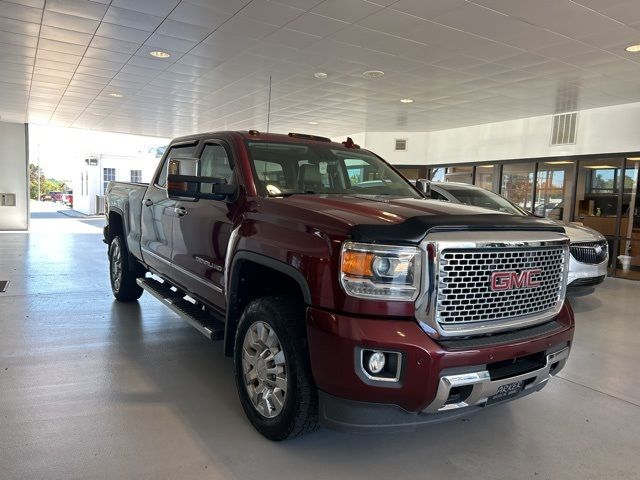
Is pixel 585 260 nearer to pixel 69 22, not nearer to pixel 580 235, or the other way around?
pixel 580 235

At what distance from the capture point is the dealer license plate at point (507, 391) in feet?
7.55

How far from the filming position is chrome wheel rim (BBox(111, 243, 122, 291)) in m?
5.51

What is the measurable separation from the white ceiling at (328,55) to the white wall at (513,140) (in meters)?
0.48

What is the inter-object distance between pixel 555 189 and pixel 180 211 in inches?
397

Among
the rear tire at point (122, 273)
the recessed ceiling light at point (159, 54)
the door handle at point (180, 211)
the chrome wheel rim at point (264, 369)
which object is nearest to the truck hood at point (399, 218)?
the chrome wheel rim at point (264, 369)

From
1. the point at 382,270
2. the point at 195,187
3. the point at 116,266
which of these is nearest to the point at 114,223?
the point at 116,266

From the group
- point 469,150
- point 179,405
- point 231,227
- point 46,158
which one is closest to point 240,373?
point 179,405

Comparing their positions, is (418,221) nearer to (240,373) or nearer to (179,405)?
(240,373)

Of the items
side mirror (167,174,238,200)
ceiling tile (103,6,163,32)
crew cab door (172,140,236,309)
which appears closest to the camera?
side mirror (167,174,238,200)

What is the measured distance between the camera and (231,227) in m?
3.01

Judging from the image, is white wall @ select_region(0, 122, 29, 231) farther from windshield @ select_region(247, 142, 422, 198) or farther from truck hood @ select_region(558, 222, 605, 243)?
truck hood @ select_region(558, 222, 605, 243)

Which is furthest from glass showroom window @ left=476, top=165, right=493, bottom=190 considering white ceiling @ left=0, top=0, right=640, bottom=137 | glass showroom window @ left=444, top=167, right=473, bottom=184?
white ceiling @ left=0, top=0, right=640, bottom=137

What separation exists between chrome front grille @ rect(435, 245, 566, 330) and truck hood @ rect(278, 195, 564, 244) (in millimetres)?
127

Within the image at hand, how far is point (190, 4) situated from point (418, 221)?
457 centimetres
